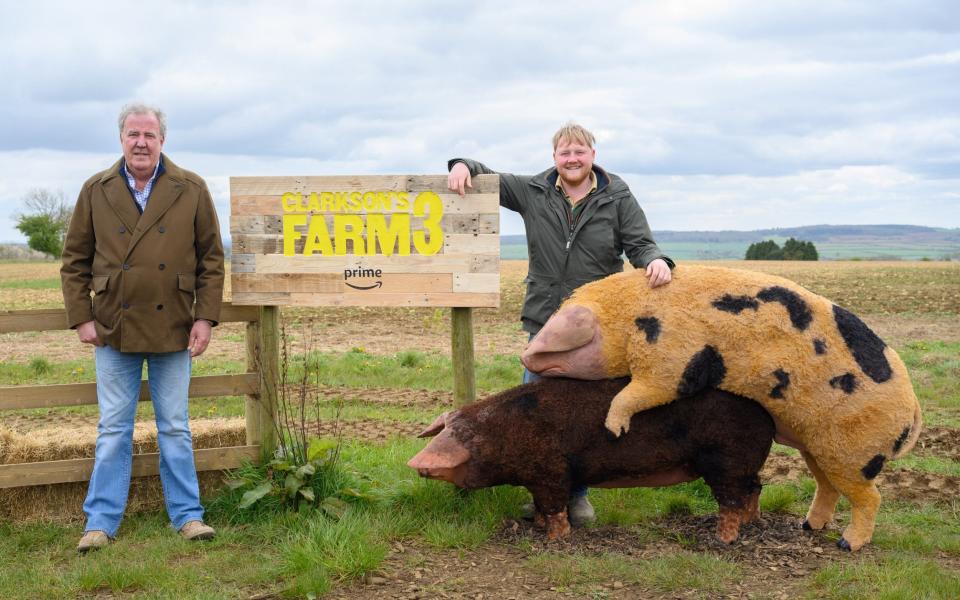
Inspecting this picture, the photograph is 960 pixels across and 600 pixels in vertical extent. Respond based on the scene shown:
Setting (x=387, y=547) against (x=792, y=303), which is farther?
(x=387, y=547)

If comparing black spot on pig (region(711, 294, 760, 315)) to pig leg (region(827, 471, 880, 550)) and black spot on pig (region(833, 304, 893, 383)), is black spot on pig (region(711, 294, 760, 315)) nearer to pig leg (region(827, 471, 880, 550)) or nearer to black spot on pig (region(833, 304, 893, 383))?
black spot on pig (region(833, 304, 893, 383))

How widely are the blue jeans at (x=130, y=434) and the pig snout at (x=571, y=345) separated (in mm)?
2296

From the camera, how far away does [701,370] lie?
4.89 metres

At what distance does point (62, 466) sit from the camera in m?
5.74

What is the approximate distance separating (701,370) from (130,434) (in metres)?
3.67

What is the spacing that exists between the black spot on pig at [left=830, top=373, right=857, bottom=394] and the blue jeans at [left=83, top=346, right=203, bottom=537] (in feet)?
13.2

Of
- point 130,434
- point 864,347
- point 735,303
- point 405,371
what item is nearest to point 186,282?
point 130,434

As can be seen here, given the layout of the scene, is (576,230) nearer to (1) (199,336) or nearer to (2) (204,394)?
(1) (199,336)

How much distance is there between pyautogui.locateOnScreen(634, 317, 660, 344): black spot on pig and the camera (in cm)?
493

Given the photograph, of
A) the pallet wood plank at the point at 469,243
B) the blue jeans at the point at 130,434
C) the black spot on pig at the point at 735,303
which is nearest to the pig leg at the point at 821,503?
the black spot on pig at the point at 735,303

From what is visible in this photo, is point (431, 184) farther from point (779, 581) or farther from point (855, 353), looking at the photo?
point (779, 581)

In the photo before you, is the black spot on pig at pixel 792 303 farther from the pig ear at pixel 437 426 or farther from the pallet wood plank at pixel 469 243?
the pig ear at pixel 437 426

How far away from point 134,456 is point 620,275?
3614 millimetres

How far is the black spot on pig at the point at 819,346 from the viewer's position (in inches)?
191
